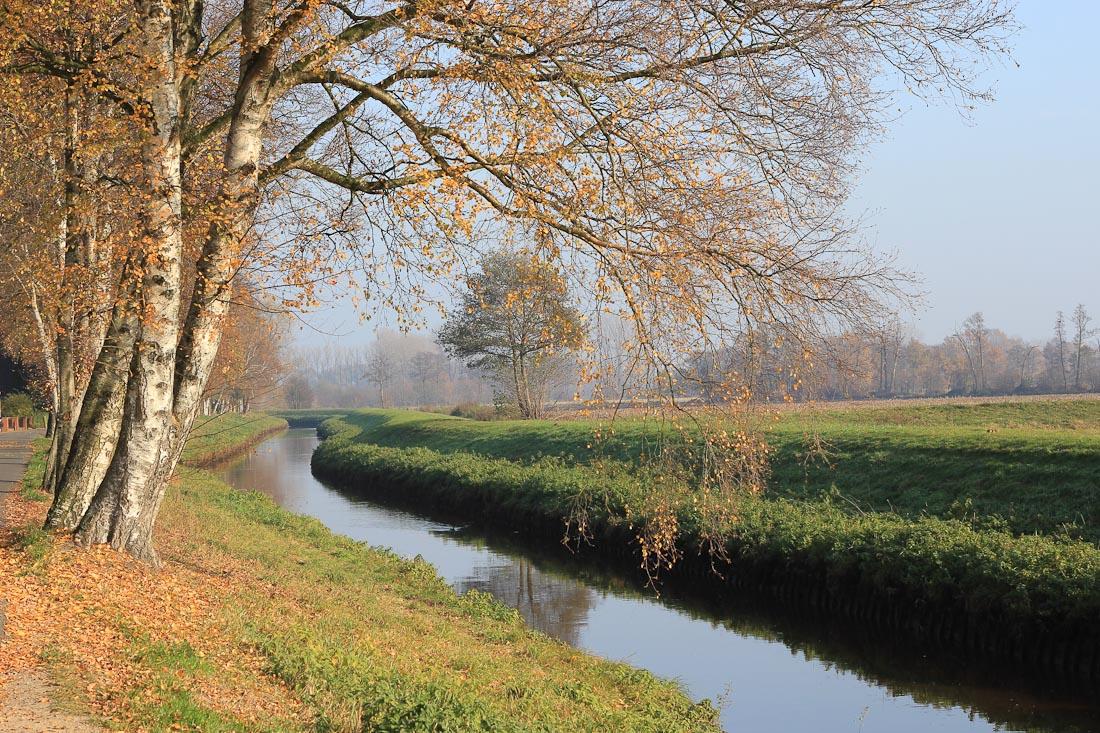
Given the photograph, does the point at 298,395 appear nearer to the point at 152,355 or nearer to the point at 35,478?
the point at 35,478

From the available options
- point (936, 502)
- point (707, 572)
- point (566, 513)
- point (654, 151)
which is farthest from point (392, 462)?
point (654, 151)

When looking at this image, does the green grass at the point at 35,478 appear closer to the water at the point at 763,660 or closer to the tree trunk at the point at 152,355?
the tree trunk at the point at 152,355

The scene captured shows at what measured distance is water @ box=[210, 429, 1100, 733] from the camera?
11266 millimetres

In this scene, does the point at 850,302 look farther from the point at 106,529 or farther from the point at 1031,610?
the point at 106,529

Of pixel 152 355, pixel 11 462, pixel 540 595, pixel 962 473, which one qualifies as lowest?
pixel 540 595

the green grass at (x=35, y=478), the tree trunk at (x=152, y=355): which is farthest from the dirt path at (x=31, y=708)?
the green grass at (x=35, y=478)

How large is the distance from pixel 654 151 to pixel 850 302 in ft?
7.85

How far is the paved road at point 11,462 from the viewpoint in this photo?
1852cm

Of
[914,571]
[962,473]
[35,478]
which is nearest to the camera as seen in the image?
[914,571]

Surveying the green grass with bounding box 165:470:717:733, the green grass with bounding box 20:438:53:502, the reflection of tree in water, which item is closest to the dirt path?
the green grass with bounding box 165:470:717:733

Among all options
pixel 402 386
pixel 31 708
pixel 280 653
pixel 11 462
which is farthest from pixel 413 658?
pixel 402 386

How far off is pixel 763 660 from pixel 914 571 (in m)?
2.76

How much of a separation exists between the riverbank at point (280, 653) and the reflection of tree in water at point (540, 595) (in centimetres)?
154

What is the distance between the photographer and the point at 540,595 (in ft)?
57.0
